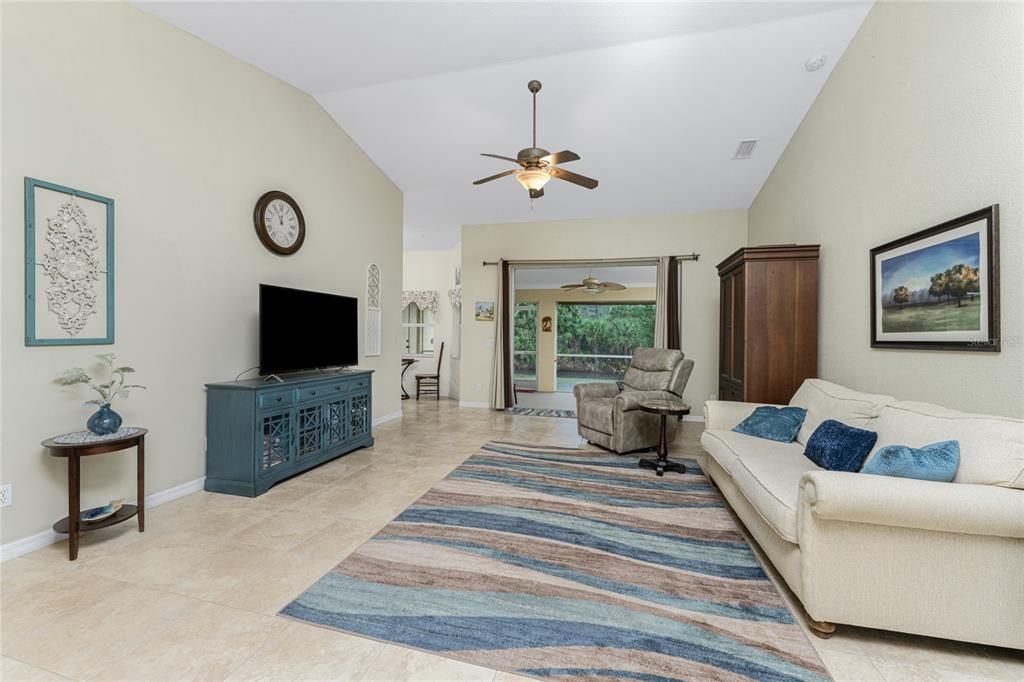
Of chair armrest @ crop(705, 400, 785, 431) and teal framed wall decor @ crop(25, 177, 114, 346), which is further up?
teal framed wall decor @ crop(25, 177, 114, 346)

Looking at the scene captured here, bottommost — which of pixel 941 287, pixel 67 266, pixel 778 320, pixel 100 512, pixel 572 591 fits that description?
pixel 572 591

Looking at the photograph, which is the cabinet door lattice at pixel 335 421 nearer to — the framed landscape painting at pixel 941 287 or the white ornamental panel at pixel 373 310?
the white ornamental panel at pixel 373 310

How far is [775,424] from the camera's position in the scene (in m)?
2.92

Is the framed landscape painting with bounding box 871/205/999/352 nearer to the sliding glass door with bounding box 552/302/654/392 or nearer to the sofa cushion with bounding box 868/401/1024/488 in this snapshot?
the sofa cushion with bounding box 868/401/1024/488

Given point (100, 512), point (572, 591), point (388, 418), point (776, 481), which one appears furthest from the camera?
point (388, 418)

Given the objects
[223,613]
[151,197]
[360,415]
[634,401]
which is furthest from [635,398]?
[151,197]

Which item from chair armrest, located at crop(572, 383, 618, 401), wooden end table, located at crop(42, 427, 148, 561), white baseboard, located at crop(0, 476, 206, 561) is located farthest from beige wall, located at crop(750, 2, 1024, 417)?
white baseboard, located at crop(0, 476, 206, 561)

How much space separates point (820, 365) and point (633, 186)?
124 inches

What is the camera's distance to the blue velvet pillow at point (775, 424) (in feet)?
9.37

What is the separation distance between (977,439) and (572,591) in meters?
1.74

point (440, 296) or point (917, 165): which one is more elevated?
point (917, 165)

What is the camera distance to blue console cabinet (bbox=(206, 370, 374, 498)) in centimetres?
304

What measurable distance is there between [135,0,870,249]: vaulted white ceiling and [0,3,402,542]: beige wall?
384 millimetres

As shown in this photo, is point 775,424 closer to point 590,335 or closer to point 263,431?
point 263,431
